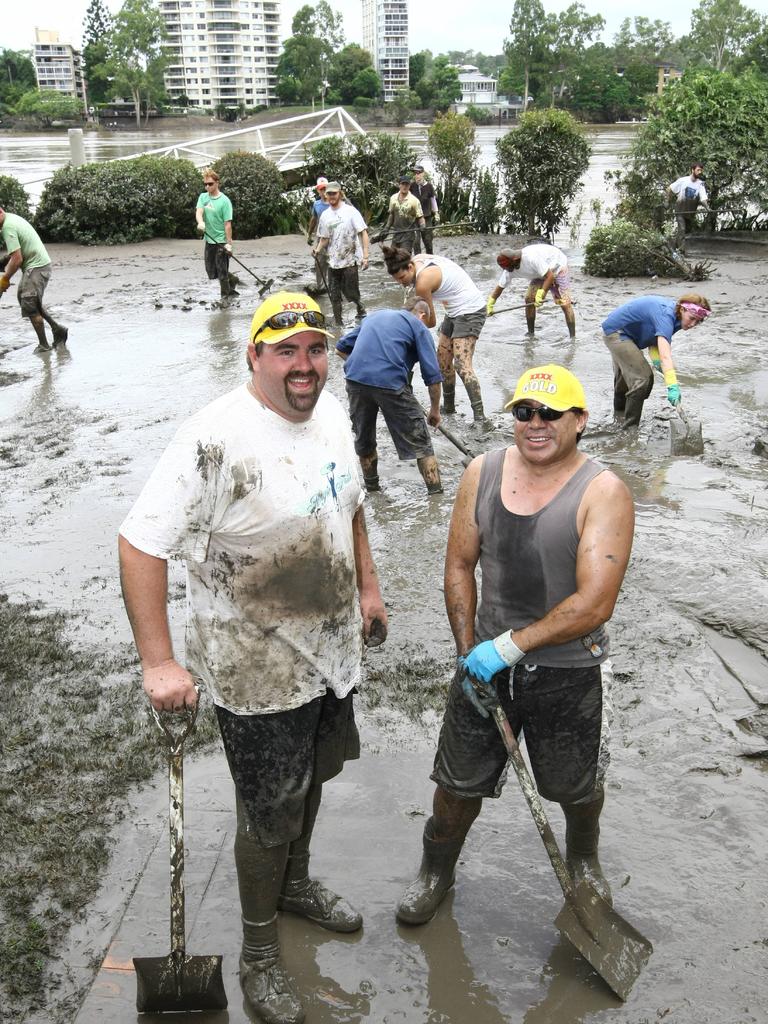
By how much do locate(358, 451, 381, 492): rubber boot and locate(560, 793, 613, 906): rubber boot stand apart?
14.2ft

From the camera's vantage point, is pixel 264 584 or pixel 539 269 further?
pixel 539 269

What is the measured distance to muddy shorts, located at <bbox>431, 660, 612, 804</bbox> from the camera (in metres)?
3.01

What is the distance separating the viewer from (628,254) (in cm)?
1639

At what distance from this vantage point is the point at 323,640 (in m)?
2.91

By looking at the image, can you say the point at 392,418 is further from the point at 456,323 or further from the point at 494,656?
the point at 494,656

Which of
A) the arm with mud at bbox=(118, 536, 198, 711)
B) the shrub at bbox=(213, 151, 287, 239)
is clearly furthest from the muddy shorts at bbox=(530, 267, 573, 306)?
the shrub at bbox=(213, 151, 287, 239)

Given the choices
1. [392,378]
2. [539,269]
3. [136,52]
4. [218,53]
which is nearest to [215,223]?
[539,269]

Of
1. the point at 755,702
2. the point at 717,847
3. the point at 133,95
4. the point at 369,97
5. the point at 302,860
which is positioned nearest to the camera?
the point at 302,860

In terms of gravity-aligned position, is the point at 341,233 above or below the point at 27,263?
above

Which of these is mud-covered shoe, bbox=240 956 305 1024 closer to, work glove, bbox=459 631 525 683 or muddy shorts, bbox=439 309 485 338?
work glove, bbox=459 631 525 683

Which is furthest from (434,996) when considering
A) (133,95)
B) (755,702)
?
(133,95)

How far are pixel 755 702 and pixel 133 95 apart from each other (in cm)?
15044

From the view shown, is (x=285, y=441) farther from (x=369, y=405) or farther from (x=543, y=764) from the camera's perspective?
(x=369, y=405)

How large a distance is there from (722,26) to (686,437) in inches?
5275
